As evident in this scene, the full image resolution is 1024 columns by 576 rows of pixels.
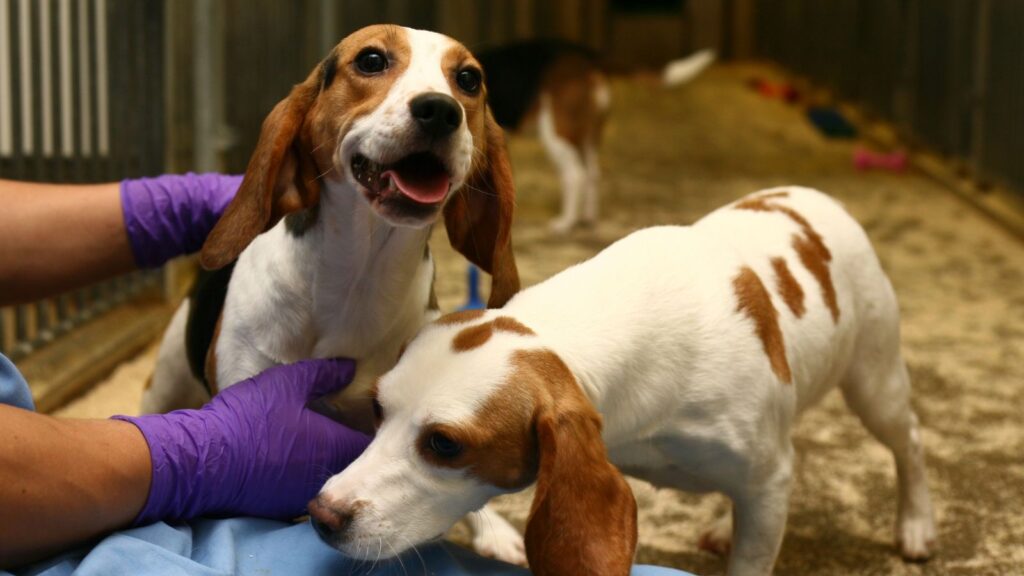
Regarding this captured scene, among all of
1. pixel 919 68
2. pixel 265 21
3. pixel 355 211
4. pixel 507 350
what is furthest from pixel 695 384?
pixel 919 68

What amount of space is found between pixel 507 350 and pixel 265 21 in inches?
147

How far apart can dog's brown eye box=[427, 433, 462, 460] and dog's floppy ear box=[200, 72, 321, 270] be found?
0.51 meters

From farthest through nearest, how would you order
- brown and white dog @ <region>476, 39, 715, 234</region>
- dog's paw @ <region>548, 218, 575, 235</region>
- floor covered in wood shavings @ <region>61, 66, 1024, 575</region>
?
brown and white dog @ <region>476, 39, 715, 234</region>
dog's paw @ <region>548, 218, 575, 235</region>
floor covered in wood shavings @ <region>61, 66, 1024, 575</region>

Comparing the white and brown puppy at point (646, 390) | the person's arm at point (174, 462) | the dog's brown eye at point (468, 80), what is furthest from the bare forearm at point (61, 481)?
the dog's brown eye at point (468, 80)

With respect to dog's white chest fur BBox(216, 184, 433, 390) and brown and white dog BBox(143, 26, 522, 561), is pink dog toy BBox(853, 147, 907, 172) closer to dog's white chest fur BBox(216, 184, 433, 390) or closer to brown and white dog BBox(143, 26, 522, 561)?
brown and white dog BBox(143, 26, 522, 561)

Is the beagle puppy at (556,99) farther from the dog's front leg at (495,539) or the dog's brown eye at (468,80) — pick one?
the dog's brown eye at (468,80)

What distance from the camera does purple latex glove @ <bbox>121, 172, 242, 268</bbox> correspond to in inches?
94.1

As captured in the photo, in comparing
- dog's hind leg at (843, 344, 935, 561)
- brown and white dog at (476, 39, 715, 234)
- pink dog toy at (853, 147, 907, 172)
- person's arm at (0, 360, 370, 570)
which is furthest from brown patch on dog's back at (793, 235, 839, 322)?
pink dog toy at (853, 147, 907, 172)

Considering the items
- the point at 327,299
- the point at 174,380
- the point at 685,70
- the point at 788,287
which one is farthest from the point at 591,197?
the point at 327,299

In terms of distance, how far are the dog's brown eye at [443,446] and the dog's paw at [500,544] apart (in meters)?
0.81

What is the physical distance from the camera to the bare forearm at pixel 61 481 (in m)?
1.57

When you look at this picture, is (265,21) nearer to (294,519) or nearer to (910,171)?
(294,519)

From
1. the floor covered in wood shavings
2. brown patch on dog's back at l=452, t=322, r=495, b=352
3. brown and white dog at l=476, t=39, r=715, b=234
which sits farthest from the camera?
brown and white dog at l=476, t=39, r=715, b=234

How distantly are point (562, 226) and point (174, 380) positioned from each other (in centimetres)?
318
